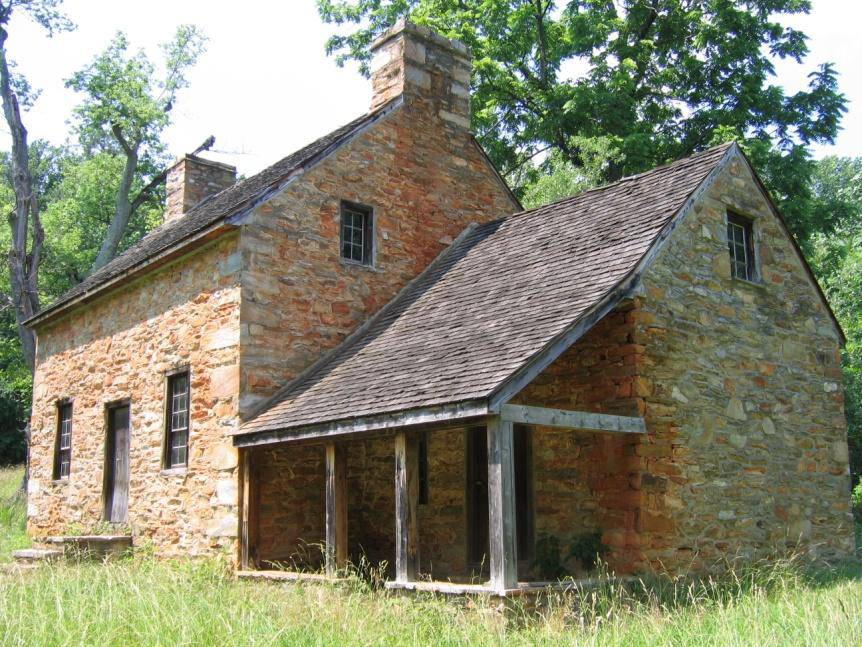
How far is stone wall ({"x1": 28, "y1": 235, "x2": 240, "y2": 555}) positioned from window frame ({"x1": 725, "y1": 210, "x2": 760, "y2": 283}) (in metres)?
6.40

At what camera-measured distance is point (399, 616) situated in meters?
7.92

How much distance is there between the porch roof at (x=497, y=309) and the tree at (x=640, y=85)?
712 cm

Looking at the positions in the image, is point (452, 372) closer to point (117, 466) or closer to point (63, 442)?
point (117, 466)

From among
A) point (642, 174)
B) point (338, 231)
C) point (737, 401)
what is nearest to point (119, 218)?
point (338, 231)

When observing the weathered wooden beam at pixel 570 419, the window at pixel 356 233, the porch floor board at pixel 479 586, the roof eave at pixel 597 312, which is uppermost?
the window at pixel 356 233

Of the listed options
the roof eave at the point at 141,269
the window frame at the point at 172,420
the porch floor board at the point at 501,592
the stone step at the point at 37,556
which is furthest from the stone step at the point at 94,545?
the porch floor board at the point at 501,592

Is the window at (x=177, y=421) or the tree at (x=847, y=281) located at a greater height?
the tree at (x=847, y=281)

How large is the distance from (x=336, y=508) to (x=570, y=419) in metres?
2.87

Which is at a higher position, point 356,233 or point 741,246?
point 356,233

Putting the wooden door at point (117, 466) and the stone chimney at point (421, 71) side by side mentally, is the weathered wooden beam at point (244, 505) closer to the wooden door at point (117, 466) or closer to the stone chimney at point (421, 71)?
the wooden door at point (117, 466)

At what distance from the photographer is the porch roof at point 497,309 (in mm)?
8703

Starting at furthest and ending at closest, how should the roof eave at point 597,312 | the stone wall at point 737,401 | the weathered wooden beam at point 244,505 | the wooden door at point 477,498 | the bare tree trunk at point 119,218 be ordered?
the bare tree trunk at point 119,218 → the wooden door at point 477,498 → the weathered wooden beam at point 244,505 → the stone wall at point 737,401 → the roof eave at point 597,312

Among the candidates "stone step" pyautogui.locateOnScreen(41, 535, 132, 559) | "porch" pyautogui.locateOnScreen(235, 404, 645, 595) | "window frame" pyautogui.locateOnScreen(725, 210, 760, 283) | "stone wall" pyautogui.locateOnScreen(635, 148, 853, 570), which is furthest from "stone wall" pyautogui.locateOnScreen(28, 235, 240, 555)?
"window frame" pyautogui.locateOnScreen(725, 210, 760, 283)

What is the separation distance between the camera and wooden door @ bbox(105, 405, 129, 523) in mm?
13781
